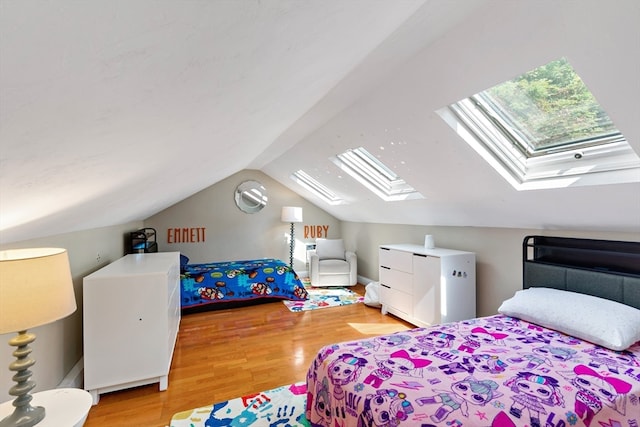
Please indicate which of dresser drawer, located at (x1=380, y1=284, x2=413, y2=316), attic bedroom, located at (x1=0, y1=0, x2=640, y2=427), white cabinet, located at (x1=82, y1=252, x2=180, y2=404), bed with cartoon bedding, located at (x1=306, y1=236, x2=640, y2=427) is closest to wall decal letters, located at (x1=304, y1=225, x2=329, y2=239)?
dresser drawer, located at (x1=380, y1=284, x2=413, y2=316)

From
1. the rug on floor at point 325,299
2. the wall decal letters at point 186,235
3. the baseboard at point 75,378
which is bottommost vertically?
the rug on floor at point 325,299

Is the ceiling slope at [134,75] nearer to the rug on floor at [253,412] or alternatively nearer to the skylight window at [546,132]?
the skylight window at [546,132]

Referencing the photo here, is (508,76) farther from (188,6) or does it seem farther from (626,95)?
(188,6)

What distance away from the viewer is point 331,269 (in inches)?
197

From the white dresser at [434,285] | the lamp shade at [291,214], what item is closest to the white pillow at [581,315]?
the white dresser at [434,285]

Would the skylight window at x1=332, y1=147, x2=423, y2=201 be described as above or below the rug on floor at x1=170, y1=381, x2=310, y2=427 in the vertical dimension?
above

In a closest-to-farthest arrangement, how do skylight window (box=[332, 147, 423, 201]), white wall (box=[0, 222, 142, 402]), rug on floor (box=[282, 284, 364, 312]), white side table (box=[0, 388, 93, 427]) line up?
white side table (box=[0, 388, 93, 427]) < white wall (box=[0, 222, 142, 402]) < skylight window (box=[332, 147, 423, 201]) < rug on floor (box=[282, 284, 364, 312])

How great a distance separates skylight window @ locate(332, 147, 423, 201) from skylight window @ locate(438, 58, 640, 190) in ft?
4.60

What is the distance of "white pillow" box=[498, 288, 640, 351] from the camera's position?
1724 mm

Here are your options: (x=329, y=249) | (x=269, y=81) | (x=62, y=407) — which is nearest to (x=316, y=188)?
(x=329, y=249)

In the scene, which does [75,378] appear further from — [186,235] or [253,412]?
[186,235]

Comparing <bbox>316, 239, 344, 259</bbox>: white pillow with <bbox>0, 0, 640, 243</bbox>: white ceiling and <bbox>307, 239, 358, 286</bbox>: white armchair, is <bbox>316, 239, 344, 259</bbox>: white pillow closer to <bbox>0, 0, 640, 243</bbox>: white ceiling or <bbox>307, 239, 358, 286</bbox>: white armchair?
<bbox>307, 239, 358, 286</bbox>: white armchair

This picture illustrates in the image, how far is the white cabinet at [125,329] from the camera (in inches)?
81.4

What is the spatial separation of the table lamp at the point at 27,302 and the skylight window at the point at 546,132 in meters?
2.20
